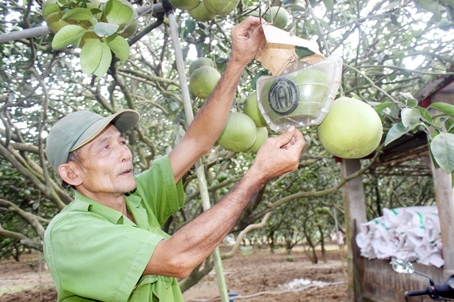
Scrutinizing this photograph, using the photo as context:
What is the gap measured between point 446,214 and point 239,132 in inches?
105

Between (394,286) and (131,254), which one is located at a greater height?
(131,254)

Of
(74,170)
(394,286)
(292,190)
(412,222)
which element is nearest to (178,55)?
(74,170)

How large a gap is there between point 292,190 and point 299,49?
6.48 meters

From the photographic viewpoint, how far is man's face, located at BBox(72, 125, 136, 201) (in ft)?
5.21

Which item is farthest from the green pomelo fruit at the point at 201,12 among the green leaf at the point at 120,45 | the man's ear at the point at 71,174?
the man's ear at the point at 71,174

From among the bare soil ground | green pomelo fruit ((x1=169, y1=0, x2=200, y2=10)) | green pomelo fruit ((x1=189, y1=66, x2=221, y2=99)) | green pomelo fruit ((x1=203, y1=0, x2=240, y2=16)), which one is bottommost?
the bare soil ground

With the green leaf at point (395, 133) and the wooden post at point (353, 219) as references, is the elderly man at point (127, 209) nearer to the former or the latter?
the green leaf at point (395, 133)

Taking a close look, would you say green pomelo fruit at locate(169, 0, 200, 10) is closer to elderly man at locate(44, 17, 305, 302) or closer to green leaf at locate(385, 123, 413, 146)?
elderly man at locate(44, 17, 305, 302)

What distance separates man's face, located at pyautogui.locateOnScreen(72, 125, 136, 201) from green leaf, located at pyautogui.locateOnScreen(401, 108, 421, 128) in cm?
95

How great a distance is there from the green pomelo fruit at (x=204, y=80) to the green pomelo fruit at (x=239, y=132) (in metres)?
0.26

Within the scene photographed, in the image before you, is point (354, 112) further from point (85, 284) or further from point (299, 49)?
point (85, 284)

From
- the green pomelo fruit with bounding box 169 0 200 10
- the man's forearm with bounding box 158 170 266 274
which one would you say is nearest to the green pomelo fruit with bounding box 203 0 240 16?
the green pomelo fruit with bounding box 169 0 200 10

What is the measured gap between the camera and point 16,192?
5.05m

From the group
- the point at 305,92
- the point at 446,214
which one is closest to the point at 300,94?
the point at 305,92
